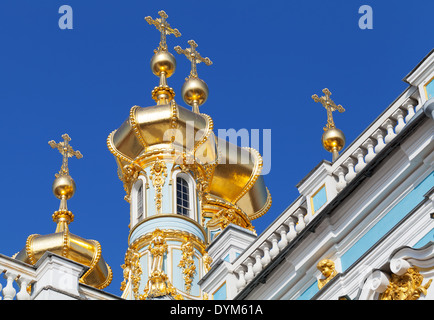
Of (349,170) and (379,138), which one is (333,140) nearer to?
(349,170)

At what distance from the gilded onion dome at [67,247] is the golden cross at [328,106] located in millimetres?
8811

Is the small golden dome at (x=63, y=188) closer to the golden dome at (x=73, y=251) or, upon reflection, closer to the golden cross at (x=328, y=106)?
the golden dome at (x=73, y=251)

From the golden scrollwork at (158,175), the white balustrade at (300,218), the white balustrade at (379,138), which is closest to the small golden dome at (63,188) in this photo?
the golden scrollwork at (158,175)

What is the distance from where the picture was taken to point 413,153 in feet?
49.1

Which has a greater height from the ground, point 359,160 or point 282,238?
point 359,160

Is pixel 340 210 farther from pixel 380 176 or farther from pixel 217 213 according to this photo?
pixel 217 213

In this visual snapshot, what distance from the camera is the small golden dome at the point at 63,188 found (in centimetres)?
3531

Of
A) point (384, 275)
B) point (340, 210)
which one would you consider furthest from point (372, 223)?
point (384, 275)

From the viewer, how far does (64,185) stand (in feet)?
116

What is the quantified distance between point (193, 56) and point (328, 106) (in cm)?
1020

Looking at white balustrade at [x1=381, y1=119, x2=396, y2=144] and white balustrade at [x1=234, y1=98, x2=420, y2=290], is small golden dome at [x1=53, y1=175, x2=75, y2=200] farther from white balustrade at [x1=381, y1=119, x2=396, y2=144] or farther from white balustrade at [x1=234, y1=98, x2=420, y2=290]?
white balustrade at [x1=381, y1=119, x2=396, y2=144]

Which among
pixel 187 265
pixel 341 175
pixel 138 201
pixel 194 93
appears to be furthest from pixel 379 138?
pixel 194 93

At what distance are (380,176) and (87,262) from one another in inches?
755

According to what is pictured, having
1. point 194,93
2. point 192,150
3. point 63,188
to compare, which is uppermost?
point 194,93
